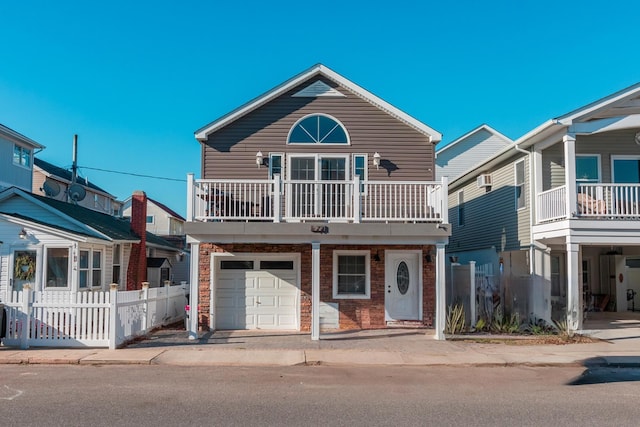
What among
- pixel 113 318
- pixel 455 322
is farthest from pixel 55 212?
pixel 455 322

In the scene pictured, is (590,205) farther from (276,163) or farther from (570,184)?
A: (276,163)

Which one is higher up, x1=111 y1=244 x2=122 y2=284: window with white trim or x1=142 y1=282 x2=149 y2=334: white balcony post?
x1=111 y1=244 x2=122 y2=284: window with white trim

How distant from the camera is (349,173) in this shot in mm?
15664

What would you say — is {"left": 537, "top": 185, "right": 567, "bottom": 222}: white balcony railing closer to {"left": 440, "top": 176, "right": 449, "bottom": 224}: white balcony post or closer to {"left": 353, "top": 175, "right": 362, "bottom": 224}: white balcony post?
{"left": 440, "top": 176, "right": 449, "bottom": 224}: white balcony post

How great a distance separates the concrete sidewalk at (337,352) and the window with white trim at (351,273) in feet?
5.16

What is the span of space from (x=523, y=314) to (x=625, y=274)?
5025 millimetres

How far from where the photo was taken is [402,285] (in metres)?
15.2

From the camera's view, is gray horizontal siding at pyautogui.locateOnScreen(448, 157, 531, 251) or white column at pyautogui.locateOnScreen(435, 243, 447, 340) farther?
gray horizontal siding at pyautogui.locateOnScreen(448, 157, 531, 251)

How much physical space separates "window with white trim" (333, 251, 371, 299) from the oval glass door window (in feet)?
2.81

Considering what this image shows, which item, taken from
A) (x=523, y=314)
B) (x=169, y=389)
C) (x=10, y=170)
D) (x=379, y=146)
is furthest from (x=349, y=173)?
(x=10, y=170)

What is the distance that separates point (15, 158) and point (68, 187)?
2.86 m

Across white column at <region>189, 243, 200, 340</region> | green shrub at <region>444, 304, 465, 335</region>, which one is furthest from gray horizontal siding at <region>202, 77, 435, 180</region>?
green shrub at <region>444, 304, 465, 335</region>

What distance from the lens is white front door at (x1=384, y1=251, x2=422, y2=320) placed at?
49.3ft

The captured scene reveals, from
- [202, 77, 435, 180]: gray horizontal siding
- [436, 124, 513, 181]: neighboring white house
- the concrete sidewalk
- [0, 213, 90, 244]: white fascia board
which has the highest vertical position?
[436, 124, 513, 181]: neighboring white house
